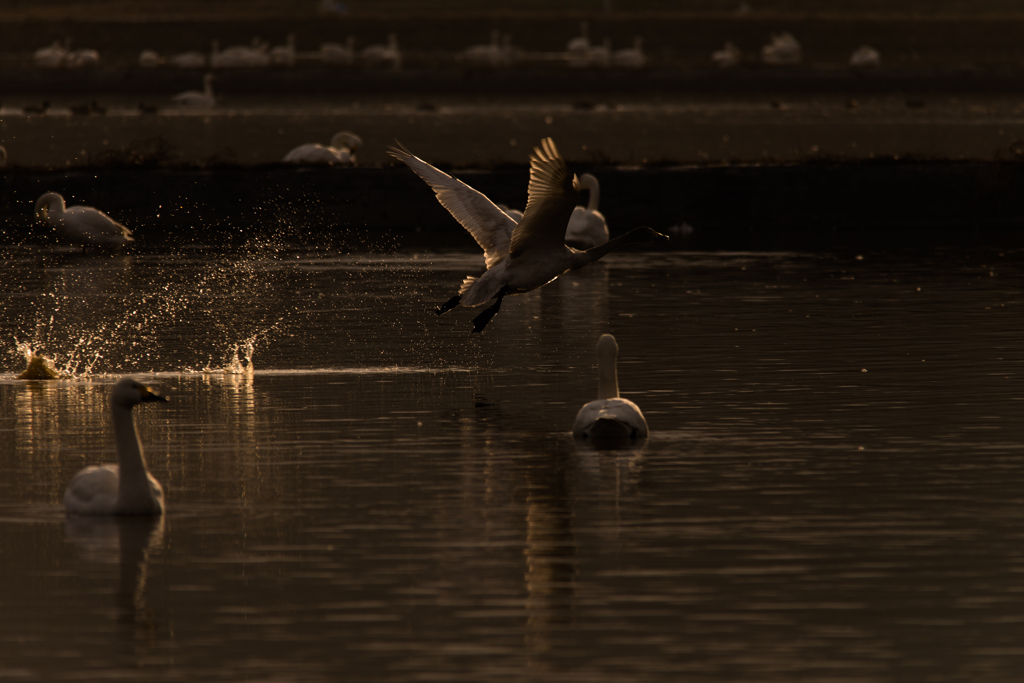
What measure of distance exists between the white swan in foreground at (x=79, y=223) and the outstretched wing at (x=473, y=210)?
46.0 feet

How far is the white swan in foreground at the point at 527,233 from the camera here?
655 inches

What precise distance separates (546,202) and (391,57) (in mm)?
77442

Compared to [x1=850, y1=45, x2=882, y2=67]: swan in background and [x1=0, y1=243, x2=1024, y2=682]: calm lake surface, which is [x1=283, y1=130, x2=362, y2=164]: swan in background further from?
[x1=850, y1=45, x2=882, y2=67]: swan in background

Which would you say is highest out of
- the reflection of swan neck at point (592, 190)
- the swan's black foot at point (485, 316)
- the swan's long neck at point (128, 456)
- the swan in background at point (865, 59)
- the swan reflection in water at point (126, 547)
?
the swan in background at point (865, 59)

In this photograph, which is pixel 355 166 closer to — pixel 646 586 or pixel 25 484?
pixel 25 484

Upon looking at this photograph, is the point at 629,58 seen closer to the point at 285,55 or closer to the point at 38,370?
the point at 285,55

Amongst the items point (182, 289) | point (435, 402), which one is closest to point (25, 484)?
point (435, 402)

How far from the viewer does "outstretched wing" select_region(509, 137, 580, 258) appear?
16.5m

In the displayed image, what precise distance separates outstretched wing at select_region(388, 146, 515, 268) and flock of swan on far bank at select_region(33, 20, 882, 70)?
70.6 meters

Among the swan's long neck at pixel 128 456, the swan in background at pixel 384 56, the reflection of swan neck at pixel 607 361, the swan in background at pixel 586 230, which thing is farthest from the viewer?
the swan in background at pixel 384 56

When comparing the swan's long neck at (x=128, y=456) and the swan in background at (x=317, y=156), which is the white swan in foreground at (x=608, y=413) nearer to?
the swan's long neck at (x=128, y=456)

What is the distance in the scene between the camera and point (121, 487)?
12695mm

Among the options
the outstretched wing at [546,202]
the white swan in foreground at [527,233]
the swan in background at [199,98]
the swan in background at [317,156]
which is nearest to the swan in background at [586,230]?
the swan in background at [317,156]

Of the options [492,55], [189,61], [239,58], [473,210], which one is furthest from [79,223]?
[492,55]
